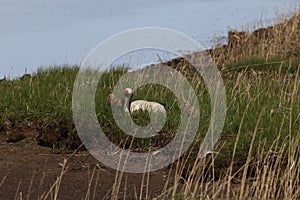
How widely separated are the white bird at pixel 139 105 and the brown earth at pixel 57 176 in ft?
1.61

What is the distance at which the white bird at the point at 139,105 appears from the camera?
221 inches

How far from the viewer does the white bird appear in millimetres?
5609

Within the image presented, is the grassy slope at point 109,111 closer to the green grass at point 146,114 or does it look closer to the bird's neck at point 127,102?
the green grass at point 146,114

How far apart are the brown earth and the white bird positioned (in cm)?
49

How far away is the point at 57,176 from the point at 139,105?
3.56 feet

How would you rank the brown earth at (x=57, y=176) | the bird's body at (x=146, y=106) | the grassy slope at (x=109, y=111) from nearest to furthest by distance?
1. the brown earth at (x=57, y=176)
2. the grassy slope at (x=109, y=111)
3. the bird's body at (x=146, y=106)

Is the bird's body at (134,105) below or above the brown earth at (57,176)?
above

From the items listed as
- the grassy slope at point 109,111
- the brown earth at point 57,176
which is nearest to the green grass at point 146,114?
the grassy slope at point 109,111

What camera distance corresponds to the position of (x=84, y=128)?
5562mm

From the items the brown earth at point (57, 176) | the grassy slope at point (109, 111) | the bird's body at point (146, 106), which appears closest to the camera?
the brown earth at point (57, 176)

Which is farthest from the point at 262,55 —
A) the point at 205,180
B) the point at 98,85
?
the point at 205,180

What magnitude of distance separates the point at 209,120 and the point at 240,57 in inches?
202

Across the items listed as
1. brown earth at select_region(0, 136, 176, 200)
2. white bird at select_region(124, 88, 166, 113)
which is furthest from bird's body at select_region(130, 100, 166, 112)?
brown earth at select_region(0, 136, 176, 200)

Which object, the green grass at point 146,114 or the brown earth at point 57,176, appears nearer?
the brown earth at point 57,176
